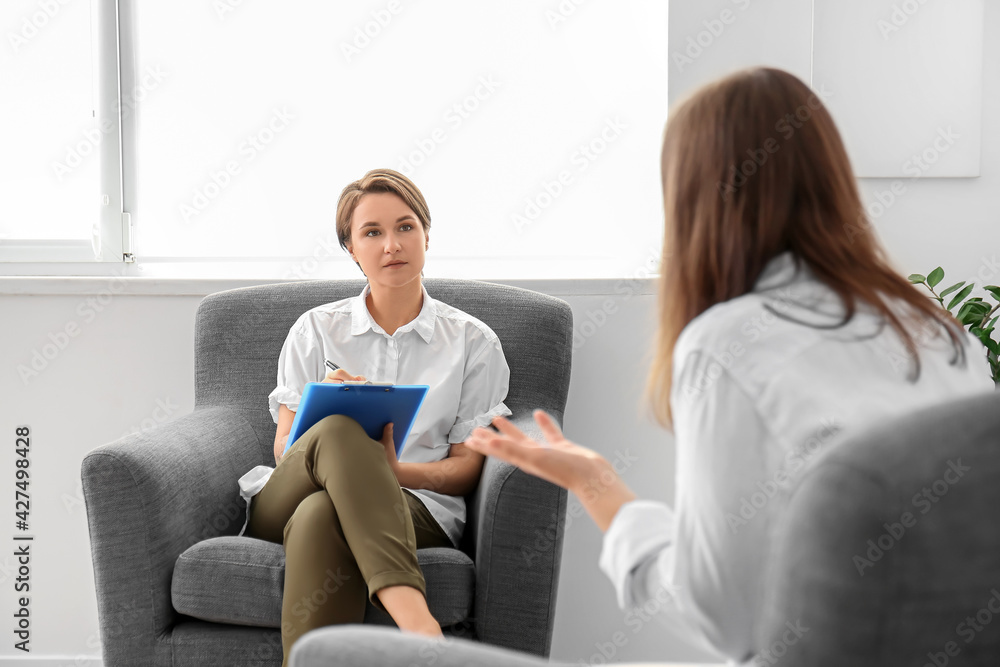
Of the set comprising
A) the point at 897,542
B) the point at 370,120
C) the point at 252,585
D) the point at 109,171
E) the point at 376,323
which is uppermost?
the point at 370,120

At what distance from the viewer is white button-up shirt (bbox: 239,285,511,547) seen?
193cm

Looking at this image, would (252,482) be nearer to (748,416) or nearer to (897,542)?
(748,416)

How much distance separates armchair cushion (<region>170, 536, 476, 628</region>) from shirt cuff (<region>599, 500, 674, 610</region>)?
29.8 inches

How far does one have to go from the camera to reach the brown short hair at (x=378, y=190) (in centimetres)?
201

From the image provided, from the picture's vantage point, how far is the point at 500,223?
253cm

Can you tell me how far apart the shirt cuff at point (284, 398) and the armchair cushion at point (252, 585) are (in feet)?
1.38

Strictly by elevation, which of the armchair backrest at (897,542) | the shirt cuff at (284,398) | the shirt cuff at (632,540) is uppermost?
the armchair backrest at (897,542)

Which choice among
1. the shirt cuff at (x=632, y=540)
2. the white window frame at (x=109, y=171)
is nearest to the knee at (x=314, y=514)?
the shirt cuff at (x=632, y=540)

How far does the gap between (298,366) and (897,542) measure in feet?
5.42

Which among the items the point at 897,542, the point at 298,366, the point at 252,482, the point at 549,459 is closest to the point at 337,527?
the point at 252,482

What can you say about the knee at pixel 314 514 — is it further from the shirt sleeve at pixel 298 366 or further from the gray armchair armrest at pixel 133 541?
the shirt sleeve at pixel 298 366

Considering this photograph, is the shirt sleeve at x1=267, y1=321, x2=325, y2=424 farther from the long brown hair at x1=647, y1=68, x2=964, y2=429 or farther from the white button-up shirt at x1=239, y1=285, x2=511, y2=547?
the long brown hair at x1=647, y1=68, x2=964, y2=429

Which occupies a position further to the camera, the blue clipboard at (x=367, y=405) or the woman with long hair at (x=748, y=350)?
the blue clipboard at (x=367, y=405)

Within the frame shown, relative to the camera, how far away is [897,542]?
1.53ft
